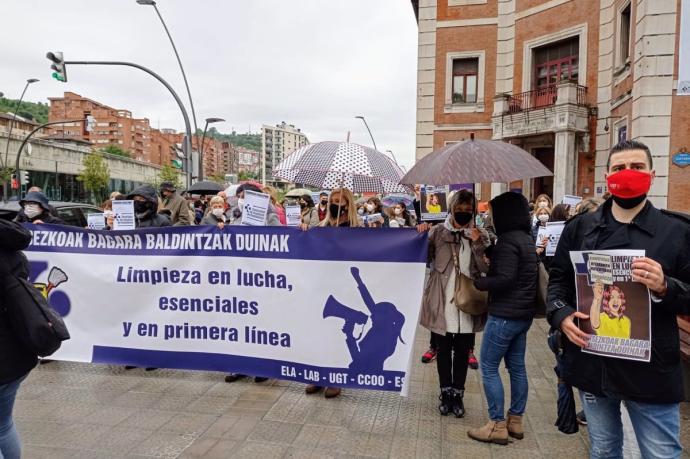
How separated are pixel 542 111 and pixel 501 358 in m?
15.8

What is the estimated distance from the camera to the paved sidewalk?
3.72m

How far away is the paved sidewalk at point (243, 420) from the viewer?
3725 mm

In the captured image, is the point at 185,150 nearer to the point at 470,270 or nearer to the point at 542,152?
the point at 542,152

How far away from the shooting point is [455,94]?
2173cm

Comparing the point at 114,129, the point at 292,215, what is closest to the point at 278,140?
the point at 114,129

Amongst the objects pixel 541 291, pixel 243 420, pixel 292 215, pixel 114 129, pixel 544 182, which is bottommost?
pixel 243 420

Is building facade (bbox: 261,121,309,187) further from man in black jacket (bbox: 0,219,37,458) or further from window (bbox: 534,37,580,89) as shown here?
man in black jacket (bbox: 0,219,37,458)

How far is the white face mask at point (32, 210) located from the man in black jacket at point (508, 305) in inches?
183

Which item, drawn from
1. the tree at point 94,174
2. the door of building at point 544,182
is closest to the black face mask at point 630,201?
the door of building at point 544,182

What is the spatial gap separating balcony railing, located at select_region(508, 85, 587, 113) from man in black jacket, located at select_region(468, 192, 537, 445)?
51.7ft

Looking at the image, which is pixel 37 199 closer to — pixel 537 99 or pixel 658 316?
pixel 658 316

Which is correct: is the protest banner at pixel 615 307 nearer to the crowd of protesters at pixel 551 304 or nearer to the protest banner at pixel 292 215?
the crowd of protesters at pixel 551 304

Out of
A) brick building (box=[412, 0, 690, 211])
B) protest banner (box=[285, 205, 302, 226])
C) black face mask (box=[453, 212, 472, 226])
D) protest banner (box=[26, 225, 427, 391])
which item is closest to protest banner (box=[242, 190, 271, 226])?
protest banner (box=[26, 225, 427, 391])

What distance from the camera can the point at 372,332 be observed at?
434cm
